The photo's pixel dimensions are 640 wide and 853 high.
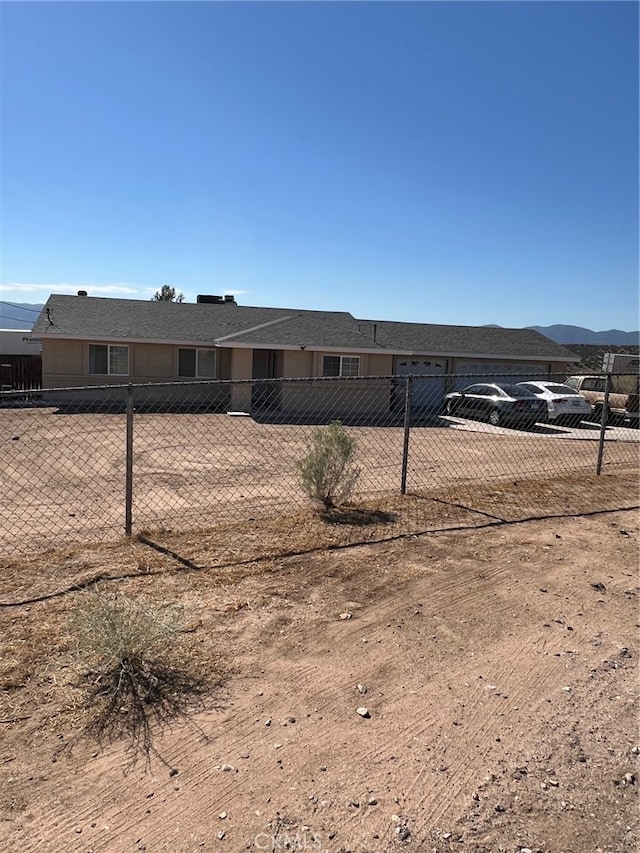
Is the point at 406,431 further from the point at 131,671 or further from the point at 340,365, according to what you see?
the point at 340,365

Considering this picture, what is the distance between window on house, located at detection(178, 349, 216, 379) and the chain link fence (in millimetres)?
685

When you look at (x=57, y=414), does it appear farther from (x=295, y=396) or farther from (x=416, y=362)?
(x=416, y=362)

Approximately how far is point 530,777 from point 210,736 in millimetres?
1536

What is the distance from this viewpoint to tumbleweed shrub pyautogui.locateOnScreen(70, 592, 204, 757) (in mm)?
Result: 3342

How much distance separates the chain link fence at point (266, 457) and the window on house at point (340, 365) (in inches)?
24.8

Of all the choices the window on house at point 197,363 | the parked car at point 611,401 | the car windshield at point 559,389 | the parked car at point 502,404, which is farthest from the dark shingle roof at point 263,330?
the car windshield at point 559,389

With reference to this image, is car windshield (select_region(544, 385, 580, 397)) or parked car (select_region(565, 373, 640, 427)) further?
parked car (select_region(565, 373, 640, 427))

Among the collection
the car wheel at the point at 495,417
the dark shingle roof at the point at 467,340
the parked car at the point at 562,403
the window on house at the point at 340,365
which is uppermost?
the dark shingle roof at the point at 467,340

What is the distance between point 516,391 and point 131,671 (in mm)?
18800

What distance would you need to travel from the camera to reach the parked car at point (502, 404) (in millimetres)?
20000

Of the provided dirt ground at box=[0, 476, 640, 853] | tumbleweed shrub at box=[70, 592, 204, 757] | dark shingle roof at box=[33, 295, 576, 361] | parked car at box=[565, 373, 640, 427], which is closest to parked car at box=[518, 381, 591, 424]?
parked car at box=[565, 373, 640, 427]

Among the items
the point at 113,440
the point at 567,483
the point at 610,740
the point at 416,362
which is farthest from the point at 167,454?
the point at 416,362

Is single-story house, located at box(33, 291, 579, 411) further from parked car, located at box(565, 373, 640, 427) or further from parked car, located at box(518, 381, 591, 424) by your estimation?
parked car, located at box(518, 381, 591, 424)

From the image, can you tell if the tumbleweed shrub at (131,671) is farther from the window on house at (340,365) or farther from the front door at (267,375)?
the window on house at (340,365)
